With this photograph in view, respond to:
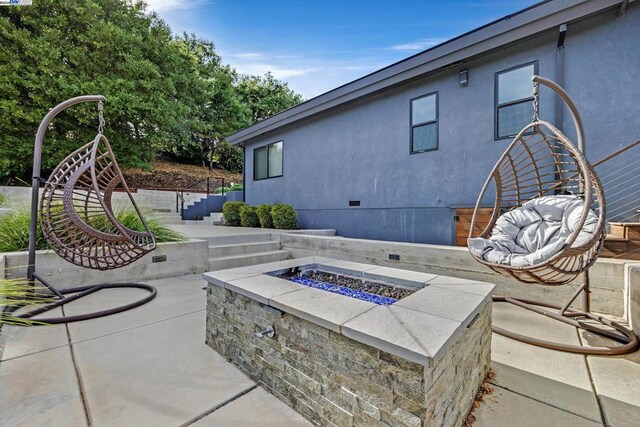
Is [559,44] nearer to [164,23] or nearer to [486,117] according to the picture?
[486,117]

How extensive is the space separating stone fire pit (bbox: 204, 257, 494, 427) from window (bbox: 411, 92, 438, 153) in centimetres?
399

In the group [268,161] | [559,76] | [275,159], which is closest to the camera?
[559,76]

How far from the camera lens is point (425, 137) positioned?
18.9ft

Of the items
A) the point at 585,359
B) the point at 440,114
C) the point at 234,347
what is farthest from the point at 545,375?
the point at 440,114

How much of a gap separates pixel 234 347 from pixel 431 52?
18.8 ft

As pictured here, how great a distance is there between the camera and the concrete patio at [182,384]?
1549 mm

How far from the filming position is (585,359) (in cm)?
215

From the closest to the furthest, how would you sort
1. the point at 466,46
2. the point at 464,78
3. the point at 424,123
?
the point at 466,46
the point at 464,78
the point at 424,123

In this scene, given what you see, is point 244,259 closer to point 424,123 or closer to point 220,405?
point 220,405

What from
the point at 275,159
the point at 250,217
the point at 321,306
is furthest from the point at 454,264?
the point at 275,159

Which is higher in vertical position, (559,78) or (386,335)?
(559,78)

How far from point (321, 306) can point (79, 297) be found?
10.7 ft

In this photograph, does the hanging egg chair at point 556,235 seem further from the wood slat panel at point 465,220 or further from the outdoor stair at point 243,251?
the outdoor stair at point 243,251

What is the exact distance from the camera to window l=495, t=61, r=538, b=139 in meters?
4.60
